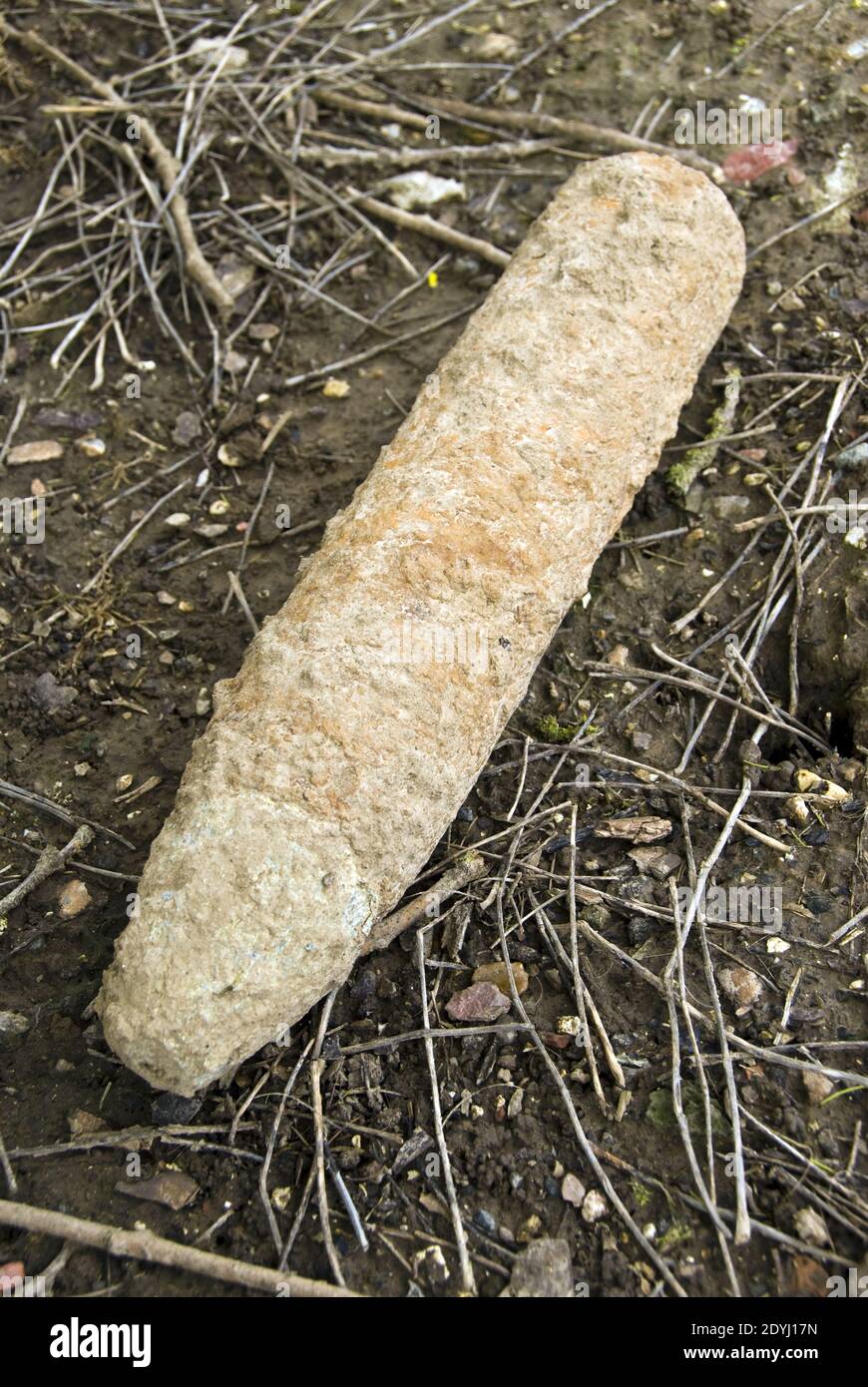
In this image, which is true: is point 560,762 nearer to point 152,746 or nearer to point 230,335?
point 152,746

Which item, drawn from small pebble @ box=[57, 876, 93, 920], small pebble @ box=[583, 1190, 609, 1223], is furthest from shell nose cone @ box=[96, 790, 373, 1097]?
small pebble @ box=[583, 1190, 609, 1223]

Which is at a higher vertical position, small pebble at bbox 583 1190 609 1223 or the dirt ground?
the dirt ground

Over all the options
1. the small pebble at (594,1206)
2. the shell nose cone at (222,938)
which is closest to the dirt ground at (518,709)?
the small pebble at (594,1206)

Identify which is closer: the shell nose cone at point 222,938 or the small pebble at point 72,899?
the shell nose cone at point 222,938

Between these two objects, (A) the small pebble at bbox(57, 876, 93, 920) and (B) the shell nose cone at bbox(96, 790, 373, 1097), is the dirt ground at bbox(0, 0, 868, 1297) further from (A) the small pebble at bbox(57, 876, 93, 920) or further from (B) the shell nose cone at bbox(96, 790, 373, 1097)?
(B) the shell nose cone at bbox(96, 790, 373, 1097)

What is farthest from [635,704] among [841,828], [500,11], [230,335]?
[500,11]

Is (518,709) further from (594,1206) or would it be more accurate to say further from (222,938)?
(594,1206)

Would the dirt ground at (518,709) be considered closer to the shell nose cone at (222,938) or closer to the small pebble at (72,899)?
the small pebble at (72,899)

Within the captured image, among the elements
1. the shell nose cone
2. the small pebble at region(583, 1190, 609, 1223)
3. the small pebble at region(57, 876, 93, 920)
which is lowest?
the small pebble at region(583, 1190, 609, 1223)

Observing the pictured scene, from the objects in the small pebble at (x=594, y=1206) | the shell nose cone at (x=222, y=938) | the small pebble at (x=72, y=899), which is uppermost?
the shell nose cone at (x=222, y=938)

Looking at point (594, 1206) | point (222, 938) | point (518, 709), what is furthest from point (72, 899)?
point (594, 1206)
